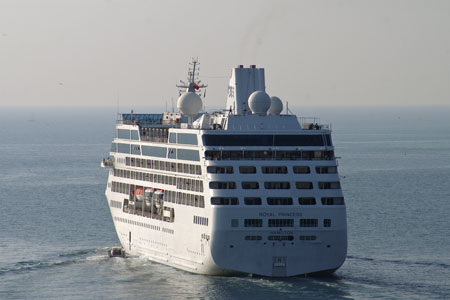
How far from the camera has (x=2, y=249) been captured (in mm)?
67062

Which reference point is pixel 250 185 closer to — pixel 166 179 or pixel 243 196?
pixel 243 196

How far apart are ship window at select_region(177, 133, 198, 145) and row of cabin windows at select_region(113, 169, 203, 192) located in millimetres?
2325

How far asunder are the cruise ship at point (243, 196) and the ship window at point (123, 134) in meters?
3.02

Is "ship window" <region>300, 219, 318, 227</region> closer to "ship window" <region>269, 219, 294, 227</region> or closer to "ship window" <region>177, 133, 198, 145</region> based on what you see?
"ship window" <region>269, 219, 294, 227</region>

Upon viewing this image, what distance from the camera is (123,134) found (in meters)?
69.4

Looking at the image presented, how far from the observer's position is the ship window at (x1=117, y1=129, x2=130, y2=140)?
68.7 meters

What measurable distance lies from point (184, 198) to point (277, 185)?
6746mm

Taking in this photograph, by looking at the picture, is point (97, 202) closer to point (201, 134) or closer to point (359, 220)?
point (359, 220)

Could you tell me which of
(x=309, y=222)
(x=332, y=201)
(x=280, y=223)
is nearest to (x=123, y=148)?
(x=280, y=223)

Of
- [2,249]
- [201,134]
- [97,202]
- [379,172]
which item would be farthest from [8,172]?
[201,134]

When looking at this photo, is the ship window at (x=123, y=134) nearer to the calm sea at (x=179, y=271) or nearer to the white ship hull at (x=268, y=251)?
the calm sea at (x=179, y=271)

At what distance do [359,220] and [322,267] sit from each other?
23590mm

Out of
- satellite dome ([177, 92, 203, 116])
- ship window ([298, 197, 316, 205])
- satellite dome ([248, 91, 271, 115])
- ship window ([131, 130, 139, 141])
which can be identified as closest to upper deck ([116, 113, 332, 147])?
satellite dome ([177, 92, 203, 116])

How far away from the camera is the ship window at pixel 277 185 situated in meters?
55.7
